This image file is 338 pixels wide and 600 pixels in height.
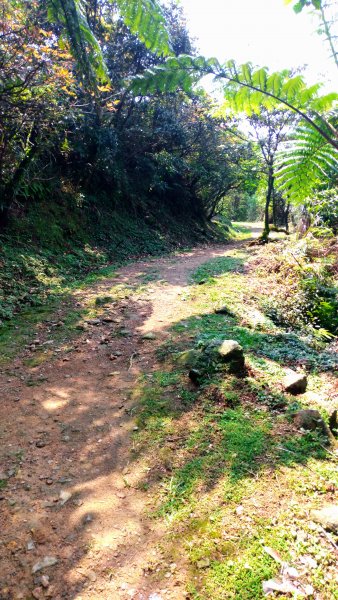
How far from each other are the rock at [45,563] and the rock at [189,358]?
2460 millimetres

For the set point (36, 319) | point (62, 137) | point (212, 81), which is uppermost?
point (62, 137)

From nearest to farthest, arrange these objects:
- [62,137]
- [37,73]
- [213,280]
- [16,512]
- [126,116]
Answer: [16,512]
[37,73]
[213,280]
[62,137]
[126,116]

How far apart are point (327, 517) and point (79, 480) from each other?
1977 mm

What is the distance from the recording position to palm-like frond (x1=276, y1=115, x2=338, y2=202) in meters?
3.39

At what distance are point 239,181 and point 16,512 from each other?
852 inches

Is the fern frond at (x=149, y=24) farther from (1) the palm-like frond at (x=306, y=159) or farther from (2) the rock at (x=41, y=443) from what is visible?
(2) the rock at (x=41, y=443)

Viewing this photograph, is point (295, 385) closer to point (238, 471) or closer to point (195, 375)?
point (195, 375)

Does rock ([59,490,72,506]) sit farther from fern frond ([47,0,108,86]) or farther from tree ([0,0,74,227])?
tree ([0,0,74,227])

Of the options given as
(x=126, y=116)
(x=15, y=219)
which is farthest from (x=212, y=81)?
(x=126, y=116)

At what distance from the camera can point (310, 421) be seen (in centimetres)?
339

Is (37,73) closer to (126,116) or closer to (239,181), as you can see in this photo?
(126,116)

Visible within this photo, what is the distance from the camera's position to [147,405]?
392cm

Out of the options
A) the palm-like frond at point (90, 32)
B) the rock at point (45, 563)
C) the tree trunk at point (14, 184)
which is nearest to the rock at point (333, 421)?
the rock at point (45, 563)

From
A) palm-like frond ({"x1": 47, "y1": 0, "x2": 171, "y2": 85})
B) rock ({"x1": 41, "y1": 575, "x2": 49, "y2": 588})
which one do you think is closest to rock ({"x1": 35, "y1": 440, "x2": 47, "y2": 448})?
rock ({"x1": 41, "y1": 575, "x2": 49, "y2": 588})
